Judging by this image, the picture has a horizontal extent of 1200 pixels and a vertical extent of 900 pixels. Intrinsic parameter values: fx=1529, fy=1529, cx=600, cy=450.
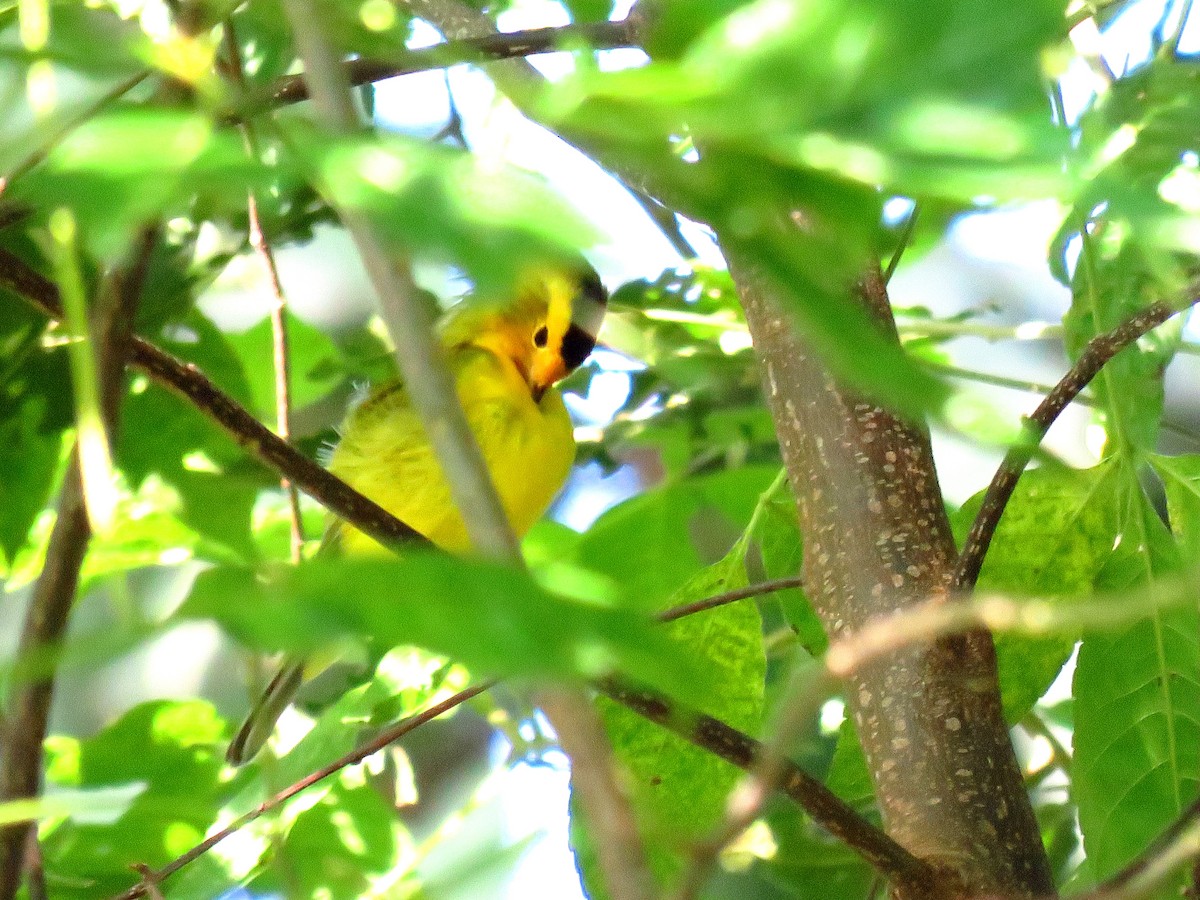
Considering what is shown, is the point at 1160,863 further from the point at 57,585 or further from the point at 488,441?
the point at 488,441

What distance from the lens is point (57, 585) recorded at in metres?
0.64

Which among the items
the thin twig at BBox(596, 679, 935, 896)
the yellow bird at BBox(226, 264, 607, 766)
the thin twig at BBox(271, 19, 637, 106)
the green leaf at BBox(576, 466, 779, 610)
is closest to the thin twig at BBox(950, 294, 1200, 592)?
the thin twig at BBox(596, 679, 935, 896)

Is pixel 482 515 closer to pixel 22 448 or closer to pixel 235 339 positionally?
pixel 22 448

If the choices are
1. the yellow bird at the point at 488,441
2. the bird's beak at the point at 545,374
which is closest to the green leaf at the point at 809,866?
the yellow bird at the point at 488,441

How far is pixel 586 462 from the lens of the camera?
5.79 feet

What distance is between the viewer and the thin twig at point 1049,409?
0.76 meters

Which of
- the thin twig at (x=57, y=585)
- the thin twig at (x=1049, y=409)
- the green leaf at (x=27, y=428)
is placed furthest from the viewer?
the green leaf at (x=27, y=428)

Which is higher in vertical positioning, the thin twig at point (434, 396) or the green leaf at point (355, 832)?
the green leaf at point (355, 832)

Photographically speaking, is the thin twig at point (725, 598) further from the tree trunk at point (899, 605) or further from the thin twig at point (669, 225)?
the thin twig at point (669, 225)

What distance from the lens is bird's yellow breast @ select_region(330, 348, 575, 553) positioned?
1721 millimetres

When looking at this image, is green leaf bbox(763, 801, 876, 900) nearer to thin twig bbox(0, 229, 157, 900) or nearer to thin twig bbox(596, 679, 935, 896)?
thin twig bbox(596, 679, 935, 896)

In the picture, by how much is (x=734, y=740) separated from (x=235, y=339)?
1.07 m

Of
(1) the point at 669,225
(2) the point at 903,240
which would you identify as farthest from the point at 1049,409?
(1) the point at 669,225

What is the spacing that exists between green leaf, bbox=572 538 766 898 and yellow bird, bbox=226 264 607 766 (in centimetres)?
78
